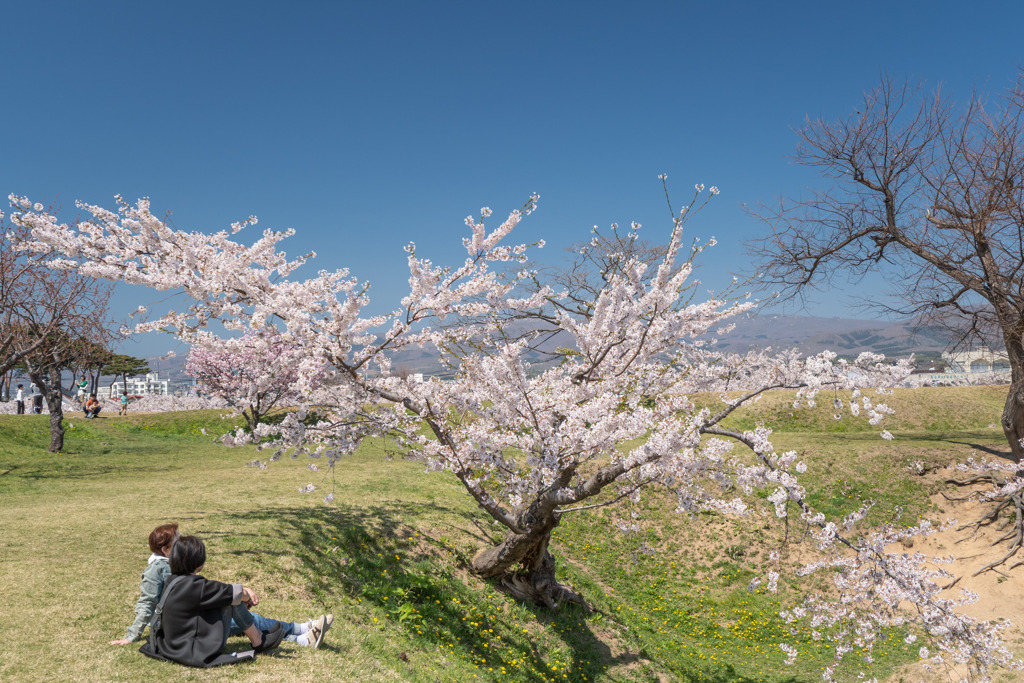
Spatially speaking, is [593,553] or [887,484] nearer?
[593,553]

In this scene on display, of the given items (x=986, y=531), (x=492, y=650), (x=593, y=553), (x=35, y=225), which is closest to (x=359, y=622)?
(x=492, y=650)

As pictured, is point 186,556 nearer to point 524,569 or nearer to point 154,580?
point 154,580

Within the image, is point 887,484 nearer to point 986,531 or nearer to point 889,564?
point 986,531

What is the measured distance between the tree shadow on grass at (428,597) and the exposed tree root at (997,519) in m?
8.71

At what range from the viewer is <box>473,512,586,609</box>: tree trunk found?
1102 centimetres

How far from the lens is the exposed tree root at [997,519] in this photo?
13922mm

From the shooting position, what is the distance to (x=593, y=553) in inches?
623

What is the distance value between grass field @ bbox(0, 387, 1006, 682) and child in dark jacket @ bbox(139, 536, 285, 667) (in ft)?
0.57

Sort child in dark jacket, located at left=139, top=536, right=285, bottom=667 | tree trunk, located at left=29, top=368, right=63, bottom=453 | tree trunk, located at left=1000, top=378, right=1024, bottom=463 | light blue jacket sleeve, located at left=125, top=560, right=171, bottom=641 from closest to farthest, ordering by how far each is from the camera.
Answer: child in dark jacket, located at left=139, top=536, right=285, bottom=667 < light blue jacket sleeve, located at left=125, top=560, right=171, bottom=641 < tree trunk, located at left=1000, top=378, right=1024, bottom=463 < tree trunk, located at left=29, top=368, right=63, bottom=453

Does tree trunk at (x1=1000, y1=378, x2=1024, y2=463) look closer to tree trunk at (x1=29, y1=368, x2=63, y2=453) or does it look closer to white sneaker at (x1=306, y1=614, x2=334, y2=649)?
white sneaker at (x1=306, y1=614, x2=334, y2=649)

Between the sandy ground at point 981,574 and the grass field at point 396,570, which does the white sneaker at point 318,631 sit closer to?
the grass field at point 396,570

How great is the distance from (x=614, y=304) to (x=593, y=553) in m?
10.0

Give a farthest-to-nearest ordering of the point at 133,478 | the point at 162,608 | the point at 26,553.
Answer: the point at 133,478
the point at 26,553
the point at 162,608

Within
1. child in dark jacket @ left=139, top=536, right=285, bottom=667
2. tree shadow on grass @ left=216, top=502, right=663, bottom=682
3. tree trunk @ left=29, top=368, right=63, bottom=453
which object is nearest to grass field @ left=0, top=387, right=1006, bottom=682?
tree shadow on grass @ left=216, top=502, right=663, bottom=682
